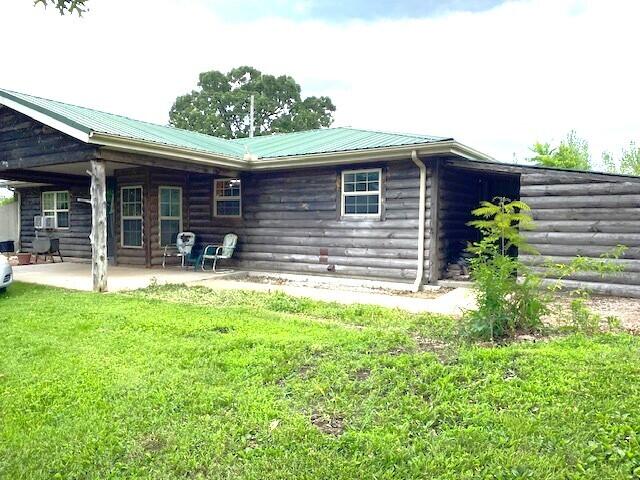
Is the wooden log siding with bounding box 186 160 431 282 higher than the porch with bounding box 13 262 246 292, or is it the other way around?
the wooden log siding with bounding box 186 160 431 282

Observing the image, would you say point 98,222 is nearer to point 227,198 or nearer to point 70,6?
point 227,198

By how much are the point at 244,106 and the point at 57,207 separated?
22891mm

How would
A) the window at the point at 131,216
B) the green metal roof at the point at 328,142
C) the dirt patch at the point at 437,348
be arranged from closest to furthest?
1. the dirt patch at the point at 437,348
2. the green metal roof at the point at 328,142
3. the window at the point at 131,216

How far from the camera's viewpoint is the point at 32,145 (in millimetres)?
9914

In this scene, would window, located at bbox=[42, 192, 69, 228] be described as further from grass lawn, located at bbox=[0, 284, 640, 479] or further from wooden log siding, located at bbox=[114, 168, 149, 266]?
grass lawn, located at bbox=[0, 284, 640, 479]

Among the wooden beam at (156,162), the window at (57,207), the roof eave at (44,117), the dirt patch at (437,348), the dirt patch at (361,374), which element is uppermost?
the roof eave at (44,117)

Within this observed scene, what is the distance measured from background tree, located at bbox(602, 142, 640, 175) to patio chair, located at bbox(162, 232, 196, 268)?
1871cm

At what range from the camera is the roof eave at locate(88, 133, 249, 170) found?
26.8 ft

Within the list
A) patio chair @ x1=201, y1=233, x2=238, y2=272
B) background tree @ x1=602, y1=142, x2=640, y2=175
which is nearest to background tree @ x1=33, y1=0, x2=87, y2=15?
patio chair @ x1=201, y1=233, x2=238, y2=272

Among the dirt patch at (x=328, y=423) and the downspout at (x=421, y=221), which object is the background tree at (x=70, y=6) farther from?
the downspout at (x=421, y=221)

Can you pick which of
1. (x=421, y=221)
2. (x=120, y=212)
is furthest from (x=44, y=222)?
(x=421, y=221)

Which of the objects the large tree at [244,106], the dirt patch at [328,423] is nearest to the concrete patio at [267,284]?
the dirt patch at [328,423]

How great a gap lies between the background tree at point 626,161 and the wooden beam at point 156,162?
18354mm

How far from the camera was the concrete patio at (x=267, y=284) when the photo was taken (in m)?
7.76
